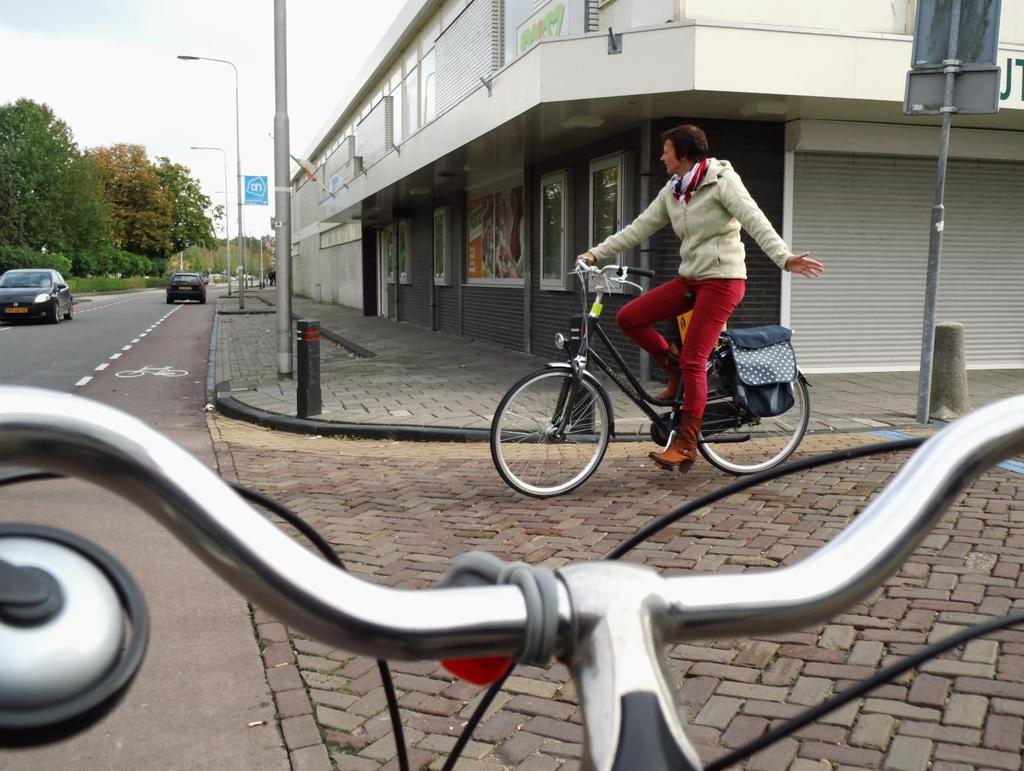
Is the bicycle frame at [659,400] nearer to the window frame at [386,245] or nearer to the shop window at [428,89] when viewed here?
the shop window at [428,89]

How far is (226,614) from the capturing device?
13.4ft

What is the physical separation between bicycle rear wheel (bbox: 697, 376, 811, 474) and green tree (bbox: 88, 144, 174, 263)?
8431 cm

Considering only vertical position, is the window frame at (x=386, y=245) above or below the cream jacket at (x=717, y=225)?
above

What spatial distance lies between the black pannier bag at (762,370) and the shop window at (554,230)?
7479 mm

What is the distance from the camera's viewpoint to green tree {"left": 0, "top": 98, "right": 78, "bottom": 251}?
68.4 metres

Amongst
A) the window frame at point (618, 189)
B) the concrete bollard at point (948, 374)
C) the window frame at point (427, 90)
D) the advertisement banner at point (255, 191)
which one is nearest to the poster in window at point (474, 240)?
the window frame at point (427, 90)

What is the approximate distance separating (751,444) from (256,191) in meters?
15.2

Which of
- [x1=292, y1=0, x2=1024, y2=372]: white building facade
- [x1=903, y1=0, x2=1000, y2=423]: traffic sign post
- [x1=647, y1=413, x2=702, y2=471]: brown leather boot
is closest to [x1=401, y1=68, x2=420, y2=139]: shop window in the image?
[x1=292, y1=0, x2=1024, y2=372]: white building facade

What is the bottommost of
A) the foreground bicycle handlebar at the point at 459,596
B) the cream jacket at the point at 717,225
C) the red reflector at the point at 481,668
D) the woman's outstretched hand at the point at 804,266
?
the red reflector at the point at 481,668

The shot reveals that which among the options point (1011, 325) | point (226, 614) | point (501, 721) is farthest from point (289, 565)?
point (1011, 325)

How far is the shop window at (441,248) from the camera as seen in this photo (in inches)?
809

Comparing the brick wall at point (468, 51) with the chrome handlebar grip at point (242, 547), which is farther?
the brick wall at point (468, 51)

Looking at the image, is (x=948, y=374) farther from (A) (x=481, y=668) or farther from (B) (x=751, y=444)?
(A) (x=481, y=668)

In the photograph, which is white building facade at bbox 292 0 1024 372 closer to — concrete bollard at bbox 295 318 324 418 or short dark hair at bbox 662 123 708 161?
concrete bollard at bbox 295 318 324 418
